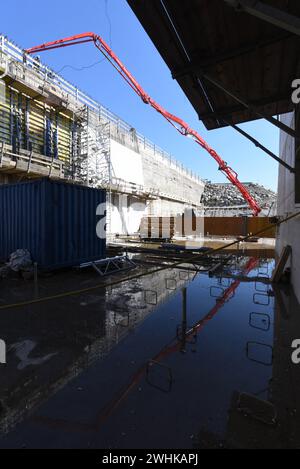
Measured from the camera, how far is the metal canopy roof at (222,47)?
250 cm

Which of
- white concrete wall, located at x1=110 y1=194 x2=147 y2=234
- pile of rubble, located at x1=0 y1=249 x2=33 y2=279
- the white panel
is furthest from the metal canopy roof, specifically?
the white panel

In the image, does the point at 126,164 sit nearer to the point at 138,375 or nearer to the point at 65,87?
the point at 65,87

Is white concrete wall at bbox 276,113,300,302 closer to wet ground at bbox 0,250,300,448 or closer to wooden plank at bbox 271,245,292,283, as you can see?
wooden plank at bbox 271,245,292,283

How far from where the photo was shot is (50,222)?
23.9 ft

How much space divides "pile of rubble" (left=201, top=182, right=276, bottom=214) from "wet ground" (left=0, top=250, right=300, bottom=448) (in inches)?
1692

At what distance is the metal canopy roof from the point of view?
2.50 meters

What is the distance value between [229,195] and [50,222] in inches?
2005

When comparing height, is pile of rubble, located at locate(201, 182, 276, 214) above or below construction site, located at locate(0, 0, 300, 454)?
above

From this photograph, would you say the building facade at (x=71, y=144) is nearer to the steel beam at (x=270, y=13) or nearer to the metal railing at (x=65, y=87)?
the metal railing at (x=65, y=87)

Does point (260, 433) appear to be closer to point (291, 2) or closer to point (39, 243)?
point (291, 2)

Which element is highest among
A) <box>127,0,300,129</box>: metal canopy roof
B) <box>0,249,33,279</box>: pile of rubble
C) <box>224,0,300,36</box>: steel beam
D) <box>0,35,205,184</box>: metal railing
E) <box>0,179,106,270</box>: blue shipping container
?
<box>0,35,205,184</box>: metal railing

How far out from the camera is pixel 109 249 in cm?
1292

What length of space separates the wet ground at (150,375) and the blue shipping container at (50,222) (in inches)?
87.3

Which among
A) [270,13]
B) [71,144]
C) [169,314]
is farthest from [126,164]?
[270,13]
